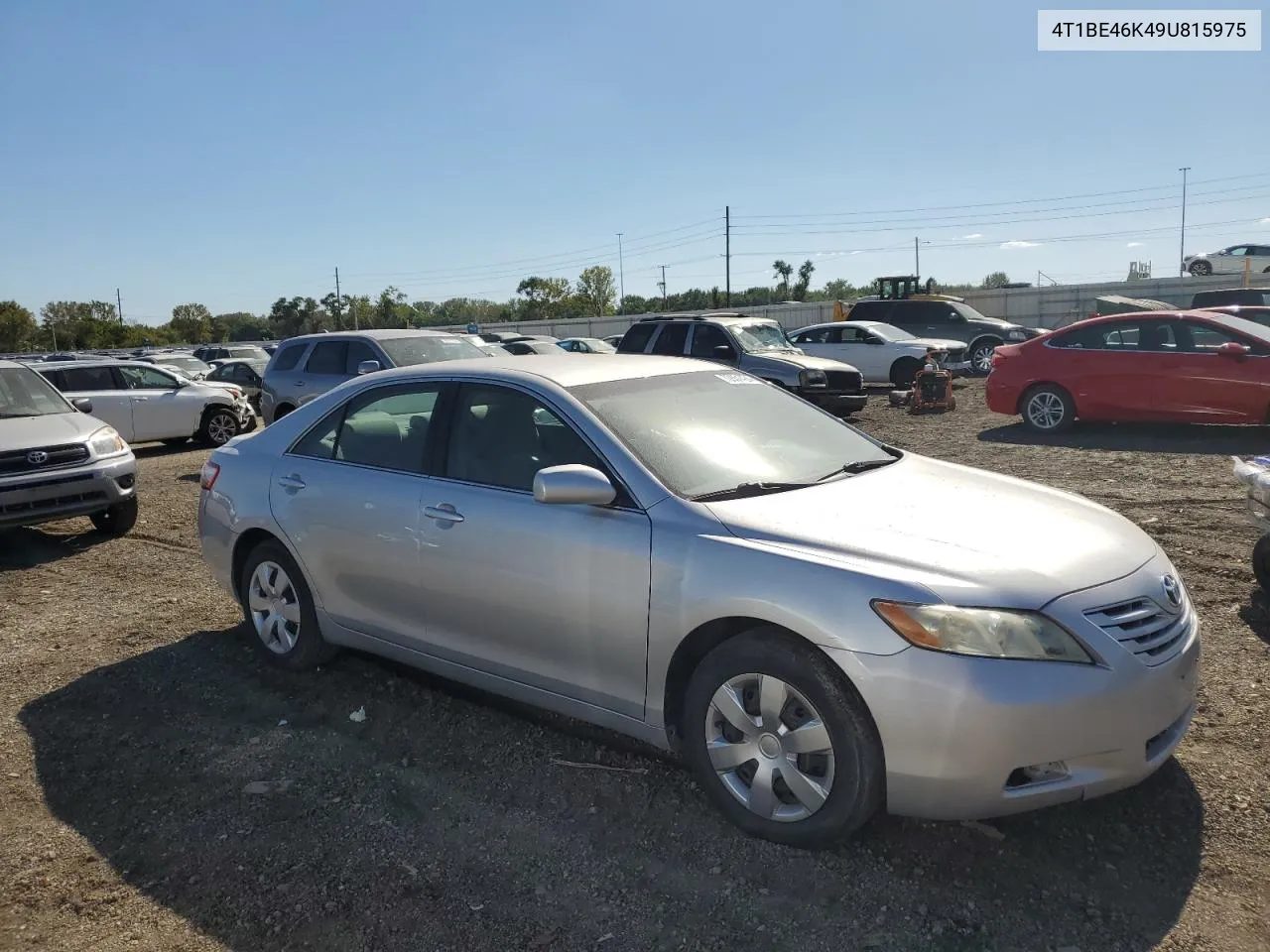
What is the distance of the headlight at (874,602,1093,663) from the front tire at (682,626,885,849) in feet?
0.94

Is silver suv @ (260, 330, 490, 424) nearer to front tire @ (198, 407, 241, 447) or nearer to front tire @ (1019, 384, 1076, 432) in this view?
front tire @ (198, 407, 241, 447)

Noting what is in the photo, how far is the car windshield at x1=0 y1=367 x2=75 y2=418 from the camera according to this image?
28.8 ft

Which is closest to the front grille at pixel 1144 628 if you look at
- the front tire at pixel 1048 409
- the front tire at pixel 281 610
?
the front tire at pixel 281 610

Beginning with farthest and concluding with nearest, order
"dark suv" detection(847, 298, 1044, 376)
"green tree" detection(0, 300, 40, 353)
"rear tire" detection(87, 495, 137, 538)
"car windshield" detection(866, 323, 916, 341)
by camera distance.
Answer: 1. "green tree" detection(0, 300, 40, 353)
2. "dark suv" detection(847, 298, 1044, 376)
3. "car windshield" detection(866, 323, 916, 341)
4. "rear tire" detection(87, 495, 137, 538)

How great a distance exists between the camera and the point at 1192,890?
119 inches

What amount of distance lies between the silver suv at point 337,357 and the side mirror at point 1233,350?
8.72 m

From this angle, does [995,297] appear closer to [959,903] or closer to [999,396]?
[999,396]

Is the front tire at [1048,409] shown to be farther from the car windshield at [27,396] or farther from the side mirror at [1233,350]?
the car windshield at [27,396]

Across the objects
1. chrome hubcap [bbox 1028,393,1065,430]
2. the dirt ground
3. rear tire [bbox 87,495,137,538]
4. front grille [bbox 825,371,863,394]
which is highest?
front grille [bbox 825,371,863,394]

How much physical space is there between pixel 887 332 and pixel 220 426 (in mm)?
13450

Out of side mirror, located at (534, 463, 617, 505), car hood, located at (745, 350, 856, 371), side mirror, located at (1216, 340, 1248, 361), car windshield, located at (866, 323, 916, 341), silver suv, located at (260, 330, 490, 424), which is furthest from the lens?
car windshield, located at (866, 323, 916, 341)

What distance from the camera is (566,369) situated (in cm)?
443

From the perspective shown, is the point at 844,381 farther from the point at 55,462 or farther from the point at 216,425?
the point at 55,462

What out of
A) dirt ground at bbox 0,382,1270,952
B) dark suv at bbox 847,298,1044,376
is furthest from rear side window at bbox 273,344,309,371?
dark suv at bbox 847,298,1044,376
